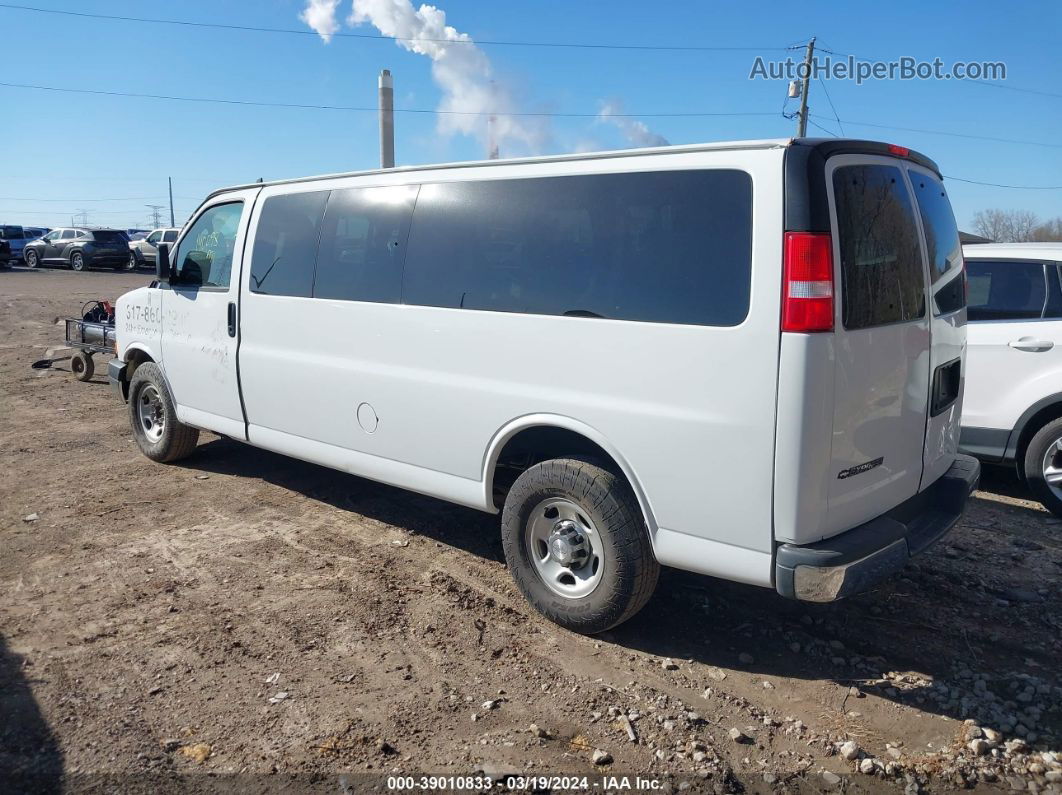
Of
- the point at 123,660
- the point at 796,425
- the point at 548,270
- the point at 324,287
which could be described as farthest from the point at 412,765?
the point at 324,287

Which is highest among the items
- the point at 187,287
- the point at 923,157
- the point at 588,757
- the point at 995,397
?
the point at 923,157

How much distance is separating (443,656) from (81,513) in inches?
128

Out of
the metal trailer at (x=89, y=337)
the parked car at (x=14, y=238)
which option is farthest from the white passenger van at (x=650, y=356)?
the parked car at (x=14, y=238)

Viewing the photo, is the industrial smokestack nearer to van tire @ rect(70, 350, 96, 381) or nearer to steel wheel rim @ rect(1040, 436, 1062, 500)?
van tire @ rect(70, 350, 96, 381)

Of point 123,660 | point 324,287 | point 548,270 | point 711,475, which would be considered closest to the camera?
point 711,475

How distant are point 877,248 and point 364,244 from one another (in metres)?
2.87

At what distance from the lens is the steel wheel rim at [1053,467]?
5.81 metres

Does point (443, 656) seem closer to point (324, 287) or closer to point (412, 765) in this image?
point (412, 765)

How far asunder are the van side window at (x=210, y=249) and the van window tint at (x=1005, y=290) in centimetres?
564

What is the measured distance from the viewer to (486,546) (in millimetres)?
5188

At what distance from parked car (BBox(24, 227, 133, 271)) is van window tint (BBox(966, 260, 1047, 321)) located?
1328 inches

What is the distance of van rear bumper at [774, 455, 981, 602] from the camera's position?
10.5ft

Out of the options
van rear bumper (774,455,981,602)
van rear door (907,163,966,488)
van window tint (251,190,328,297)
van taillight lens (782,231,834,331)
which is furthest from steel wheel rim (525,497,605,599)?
van window tint (251,190,328,297)

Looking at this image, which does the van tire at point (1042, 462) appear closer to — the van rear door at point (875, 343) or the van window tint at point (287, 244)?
the van rear door at point (875, 343)
